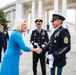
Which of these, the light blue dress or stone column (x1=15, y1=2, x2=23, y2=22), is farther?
stone column (x1=15, y1=2, x2=23, y2=22)

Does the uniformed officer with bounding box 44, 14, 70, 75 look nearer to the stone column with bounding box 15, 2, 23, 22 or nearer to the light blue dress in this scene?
the light blue dress

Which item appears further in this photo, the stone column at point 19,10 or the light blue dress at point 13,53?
the stone column at point 19,10

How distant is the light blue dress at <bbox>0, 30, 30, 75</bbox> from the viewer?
4.76 m

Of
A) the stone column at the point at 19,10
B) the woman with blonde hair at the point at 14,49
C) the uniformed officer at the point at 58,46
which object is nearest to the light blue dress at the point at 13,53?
the woman with blonde hair at the point at 14,49

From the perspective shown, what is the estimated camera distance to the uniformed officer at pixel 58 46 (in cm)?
466

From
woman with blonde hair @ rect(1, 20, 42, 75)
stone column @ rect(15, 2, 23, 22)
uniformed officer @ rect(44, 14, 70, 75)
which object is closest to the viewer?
uniformed officer @ rect(44, 14, 70, 75)

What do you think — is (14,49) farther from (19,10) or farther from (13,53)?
(19,10)

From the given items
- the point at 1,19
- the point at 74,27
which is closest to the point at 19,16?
the point at 1,19

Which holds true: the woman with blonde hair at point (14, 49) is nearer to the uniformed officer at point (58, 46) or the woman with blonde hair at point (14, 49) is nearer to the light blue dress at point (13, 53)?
the light blue dress at point (13, 53)

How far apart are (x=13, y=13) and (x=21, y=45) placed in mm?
57299

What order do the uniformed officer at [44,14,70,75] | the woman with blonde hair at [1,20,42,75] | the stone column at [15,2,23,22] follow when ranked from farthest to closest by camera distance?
the stone column at [15,2,23,22] → the woman with blonde hair at [1,20,42,75] → the uniformed officer at [44,14,70,75]

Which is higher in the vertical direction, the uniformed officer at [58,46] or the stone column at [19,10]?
the stone column at [19,10]

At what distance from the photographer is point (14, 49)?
190 inches

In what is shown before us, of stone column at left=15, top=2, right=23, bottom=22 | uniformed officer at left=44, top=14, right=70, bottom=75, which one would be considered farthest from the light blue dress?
stone column at left=15, top=2, right=23, bottom=22
